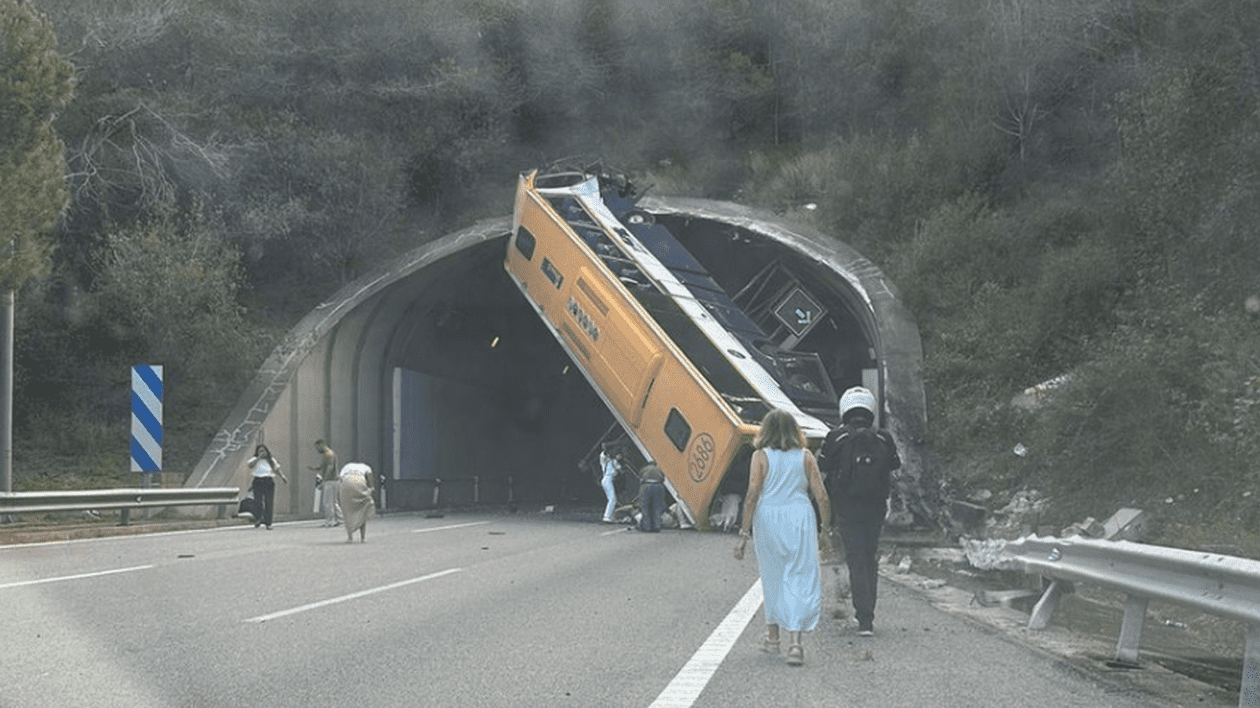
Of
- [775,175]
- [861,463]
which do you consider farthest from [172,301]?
[861,463]

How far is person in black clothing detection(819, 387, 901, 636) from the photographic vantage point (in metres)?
9.63

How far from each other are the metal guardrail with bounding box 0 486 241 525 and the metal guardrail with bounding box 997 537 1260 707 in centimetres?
1364

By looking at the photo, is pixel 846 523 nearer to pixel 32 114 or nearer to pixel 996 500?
pixel 996 500

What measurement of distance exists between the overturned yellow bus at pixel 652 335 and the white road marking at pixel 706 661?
30.9 feet

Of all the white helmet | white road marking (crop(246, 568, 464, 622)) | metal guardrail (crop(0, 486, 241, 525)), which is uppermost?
the white helmet

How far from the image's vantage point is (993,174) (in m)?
35.4

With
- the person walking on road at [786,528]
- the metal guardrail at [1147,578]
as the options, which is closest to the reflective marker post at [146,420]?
the person walking on road at [786,528]

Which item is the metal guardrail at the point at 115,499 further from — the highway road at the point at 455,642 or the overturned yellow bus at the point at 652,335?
the overturned yellow bus at the point at 652,335

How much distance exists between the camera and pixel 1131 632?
8141 millimetres

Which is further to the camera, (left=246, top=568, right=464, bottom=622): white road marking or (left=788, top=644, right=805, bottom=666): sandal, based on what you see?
(left=246, top=568, right=464, bottom=622): white road marking

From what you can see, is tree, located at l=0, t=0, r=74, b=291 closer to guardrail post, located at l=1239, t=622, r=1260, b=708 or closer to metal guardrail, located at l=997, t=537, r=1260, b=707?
metal guardrail, located at l=997, t=537, r=1260, b=707

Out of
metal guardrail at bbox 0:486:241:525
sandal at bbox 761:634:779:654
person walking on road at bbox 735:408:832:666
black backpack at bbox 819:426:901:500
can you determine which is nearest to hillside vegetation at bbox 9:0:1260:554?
black backpack at bbox 819:426:901:500

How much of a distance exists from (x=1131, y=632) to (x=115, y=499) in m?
15.7

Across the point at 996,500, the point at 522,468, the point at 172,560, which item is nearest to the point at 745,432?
the point at 996,500
